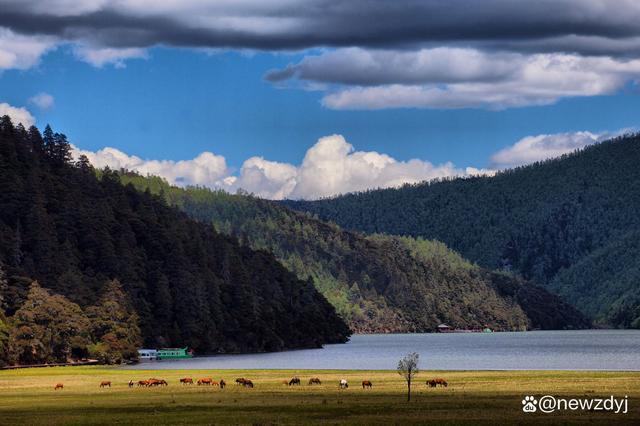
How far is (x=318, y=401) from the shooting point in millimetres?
113688

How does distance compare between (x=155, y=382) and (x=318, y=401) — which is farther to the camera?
(x=155, y=382)

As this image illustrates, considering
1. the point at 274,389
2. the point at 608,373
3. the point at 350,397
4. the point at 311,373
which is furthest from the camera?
the point at 311,373

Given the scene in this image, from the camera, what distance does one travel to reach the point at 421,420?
303 feet

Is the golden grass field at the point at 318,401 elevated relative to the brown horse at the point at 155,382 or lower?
lower

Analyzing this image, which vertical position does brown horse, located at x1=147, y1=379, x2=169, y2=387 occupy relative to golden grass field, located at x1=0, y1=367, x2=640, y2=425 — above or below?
above

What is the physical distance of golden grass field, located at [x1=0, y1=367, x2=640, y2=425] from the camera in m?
94.6

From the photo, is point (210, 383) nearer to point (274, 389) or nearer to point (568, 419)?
point (274, 389)

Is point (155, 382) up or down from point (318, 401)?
up

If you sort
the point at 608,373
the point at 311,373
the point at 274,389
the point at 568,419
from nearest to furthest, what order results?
1. the point at 568,419
2. the point at 274,389
3. the point at 608,373
4. the point at 311,373

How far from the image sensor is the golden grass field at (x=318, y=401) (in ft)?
310

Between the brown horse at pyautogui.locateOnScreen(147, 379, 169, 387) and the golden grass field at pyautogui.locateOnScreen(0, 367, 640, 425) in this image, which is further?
the brown horse at pyautogui.locateOnScreen(147, 379, 169, 387)

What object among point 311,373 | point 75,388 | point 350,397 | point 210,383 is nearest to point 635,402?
point 350,397

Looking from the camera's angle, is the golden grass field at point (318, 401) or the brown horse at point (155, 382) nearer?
the golden grass field at point (318, 401)

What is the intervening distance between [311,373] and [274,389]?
145 ft
